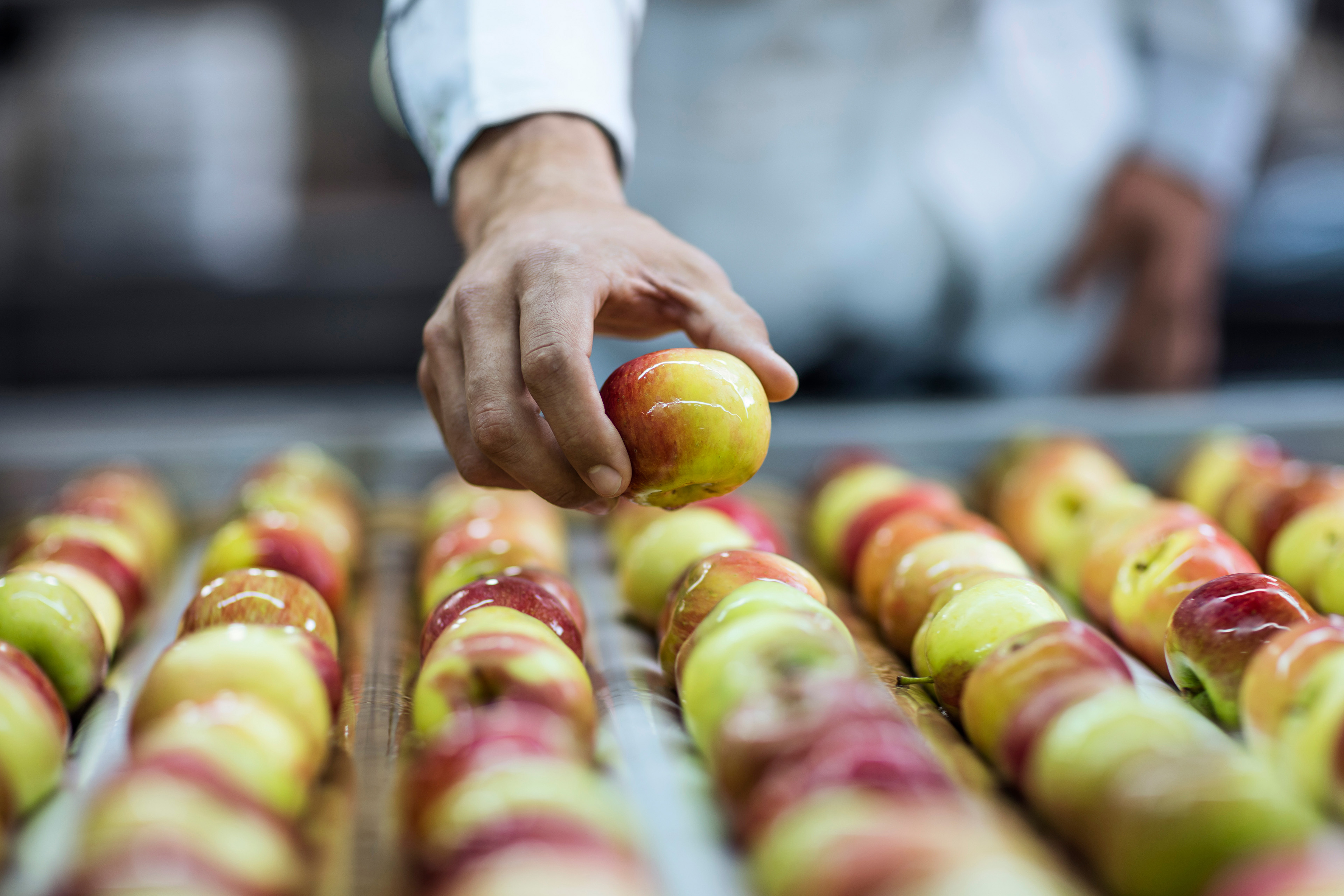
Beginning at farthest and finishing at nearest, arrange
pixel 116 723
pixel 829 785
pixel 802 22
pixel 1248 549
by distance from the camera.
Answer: pixel 802 22 → pixel 1248 549 → pixel 116 723 → pixel 829 785

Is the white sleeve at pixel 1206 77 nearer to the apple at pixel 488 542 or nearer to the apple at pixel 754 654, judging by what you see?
the apple at pixel 488 542

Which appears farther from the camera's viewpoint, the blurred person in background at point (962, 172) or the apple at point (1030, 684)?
the blurred person in background at point (962, 172)

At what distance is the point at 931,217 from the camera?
2.39 meters

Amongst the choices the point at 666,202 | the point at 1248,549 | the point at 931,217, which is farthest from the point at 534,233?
the point at 931,217

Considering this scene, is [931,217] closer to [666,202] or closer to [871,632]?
[666,202]

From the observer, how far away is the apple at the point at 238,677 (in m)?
0.83

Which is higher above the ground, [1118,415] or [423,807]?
[423,807]

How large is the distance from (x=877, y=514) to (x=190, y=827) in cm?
99

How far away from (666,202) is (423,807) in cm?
179

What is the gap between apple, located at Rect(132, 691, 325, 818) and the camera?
2.32ft

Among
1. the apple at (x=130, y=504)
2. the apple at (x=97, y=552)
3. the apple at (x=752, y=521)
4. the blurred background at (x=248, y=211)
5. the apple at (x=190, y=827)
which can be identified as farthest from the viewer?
the blurred background at (x=248, y=211)

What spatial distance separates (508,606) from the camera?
1.03 metres

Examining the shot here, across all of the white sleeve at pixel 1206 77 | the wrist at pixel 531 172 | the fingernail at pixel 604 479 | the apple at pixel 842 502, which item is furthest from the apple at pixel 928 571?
the white sleeve at pixel 1206 77

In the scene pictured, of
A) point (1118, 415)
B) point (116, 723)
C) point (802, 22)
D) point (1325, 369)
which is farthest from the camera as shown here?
point (1325, 369)
